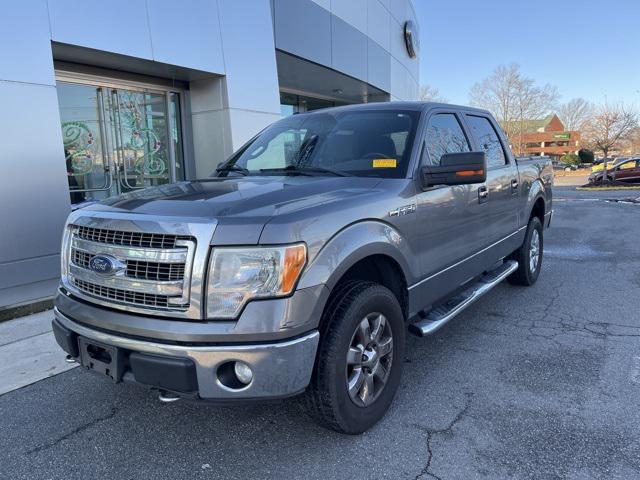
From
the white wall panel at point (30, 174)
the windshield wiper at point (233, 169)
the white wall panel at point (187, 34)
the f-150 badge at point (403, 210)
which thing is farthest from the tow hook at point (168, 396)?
the white wall panel at point (187, 34)

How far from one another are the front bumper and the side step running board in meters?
1.19

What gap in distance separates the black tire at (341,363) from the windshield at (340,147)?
36.9 inches

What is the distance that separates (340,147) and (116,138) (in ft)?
19.7

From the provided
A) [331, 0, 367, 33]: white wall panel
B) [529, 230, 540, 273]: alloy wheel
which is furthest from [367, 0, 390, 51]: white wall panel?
[529, 230, 540, 273]: alloy wheel

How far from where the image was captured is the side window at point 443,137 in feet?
12.0

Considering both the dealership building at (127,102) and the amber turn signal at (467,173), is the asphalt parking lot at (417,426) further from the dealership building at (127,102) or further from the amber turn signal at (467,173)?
the dealership building at (127,102)

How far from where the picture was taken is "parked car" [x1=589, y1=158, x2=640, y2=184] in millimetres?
26141

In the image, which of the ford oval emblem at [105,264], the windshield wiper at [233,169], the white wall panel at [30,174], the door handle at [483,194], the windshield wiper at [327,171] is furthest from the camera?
the white wall panel at [30,174]

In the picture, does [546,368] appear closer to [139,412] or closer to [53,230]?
[139,412]

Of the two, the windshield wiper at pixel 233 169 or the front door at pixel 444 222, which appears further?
the windshield wiper at pixel 233 169

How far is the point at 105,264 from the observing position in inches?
98.7

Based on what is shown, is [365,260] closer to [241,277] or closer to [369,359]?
[369,359]

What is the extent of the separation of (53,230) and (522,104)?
60637mm

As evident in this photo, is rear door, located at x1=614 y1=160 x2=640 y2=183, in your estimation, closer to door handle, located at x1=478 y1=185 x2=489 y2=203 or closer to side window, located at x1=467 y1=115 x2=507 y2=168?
side window, located at x1=467 y1=115 x2=507 y2=168
